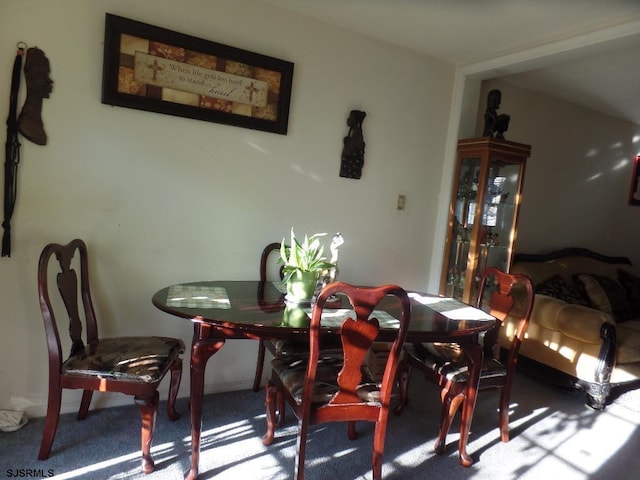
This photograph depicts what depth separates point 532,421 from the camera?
2527 millimetres

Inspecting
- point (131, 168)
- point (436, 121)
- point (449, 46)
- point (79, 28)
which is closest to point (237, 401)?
point (131, 168)

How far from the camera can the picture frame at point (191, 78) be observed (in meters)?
2.06

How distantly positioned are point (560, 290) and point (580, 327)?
0.54 m

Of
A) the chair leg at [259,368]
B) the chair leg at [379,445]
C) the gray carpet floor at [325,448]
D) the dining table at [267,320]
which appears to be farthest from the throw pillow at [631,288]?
the chair leg at [259,368]

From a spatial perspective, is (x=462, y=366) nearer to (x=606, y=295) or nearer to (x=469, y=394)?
(x=469, y=394)

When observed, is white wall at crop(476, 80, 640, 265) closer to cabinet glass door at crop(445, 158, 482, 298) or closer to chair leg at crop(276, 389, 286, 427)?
cabinet glass door at crop(445, 158, 482, 298)

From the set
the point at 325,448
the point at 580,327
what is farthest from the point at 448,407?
the point at 580,327

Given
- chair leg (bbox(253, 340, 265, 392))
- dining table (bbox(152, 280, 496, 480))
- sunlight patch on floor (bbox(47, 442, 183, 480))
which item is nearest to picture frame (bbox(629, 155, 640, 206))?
dining table (bbox(152, 280, 496, 480))

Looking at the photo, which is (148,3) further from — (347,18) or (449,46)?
(449,46)

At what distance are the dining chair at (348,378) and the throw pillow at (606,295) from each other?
7.89 feet

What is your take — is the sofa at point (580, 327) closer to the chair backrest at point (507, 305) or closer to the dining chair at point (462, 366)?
the chair backrest at point (507, 305)

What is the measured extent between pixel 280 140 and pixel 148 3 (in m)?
0.92

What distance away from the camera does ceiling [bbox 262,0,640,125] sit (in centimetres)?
219

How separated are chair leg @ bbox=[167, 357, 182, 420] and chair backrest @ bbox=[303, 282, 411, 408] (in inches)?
29.1
